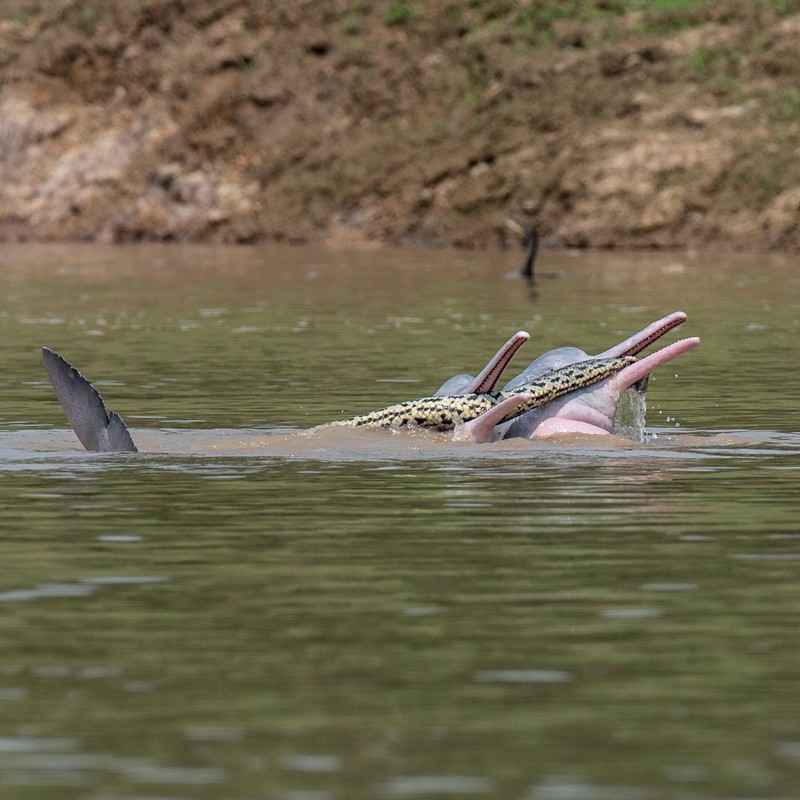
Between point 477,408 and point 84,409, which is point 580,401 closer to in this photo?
point 477,408

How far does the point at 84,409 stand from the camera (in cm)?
1652

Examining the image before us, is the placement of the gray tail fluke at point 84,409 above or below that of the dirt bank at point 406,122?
below

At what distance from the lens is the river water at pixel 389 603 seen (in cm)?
770

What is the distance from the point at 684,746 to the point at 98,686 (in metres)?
2.31

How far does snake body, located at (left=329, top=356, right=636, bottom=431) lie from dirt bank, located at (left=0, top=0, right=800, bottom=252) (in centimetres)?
4799

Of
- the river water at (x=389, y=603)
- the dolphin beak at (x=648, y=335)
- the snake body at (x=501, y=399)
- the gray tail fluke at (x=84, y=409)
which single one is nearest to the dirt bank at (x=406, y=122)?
the river water at (x=389, y=603)

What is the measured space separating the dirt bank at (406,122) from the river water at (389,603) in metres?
45.6

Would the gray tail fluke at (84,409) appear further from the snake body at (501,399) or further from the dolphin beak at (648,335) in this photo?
the dolphin beak at (648,335)

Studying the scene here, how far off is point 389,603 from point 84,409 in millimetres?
6343

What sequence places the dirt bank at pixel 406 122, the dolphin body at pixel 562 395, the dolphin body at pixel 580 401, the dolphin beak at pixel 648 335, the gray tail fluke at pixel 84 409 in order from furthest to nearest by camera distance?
the dirt bank at pixel 406 122 < the dolphin body at pixel 580 401 < the dolphin body at pixel 562 395 < the dolphin beak at pixel 648 335 < the gray tail fluke at pixel 84 409

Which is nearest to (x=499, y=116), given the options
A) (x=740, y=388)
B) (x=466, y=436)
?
(x=740, y=388)

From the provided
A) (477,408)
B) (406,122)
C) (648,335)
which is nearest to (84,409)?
(477,408)

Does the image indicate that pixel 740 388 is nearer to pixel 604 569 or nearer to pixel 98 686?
pixel 604 569

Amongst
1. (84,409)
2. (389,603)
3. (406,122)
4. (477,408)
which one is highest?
(406,122)
